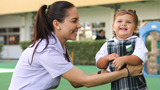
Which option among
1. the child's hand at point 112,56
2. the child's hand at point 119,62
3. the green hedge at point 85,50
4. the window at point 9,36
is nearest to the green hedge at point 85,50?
the green hedge at point 85,50

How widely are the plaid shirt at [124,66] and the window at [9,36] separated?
55.3 feet

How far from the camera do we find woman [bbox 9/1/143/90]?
2.01 metres

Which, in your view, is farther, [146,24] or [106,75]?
[146,24]

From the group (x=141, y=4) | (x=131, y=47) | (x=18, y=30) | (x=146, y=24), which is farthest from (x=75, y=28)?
(x=18, y=30)

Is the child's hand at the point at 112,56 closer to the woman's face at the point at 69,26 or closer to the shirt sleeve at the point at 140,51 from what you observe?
the shirt sleeve at the point at 140,51

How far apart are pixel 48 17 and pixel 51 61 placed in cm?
45

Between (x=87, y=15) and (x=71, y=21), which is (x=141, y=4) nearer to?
(x=87, y=15)

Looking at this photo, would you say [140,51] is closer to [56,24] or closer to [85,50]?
[56,24]

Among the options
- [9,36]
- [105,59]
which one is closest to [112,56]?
[105,59]

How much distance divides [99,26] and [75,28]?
1313 centimetres

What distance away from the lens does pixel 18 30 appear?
59.8 ft

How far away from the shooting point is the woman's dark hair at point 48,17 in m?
2.11

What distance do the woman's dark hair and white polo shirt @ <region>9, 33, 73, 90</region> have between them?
9 cm

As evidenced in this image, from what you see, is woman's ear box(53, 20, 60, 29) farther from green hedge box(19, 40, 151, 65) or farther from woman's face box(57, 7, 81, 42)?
green hedge box(19, 40, 151, 65)
